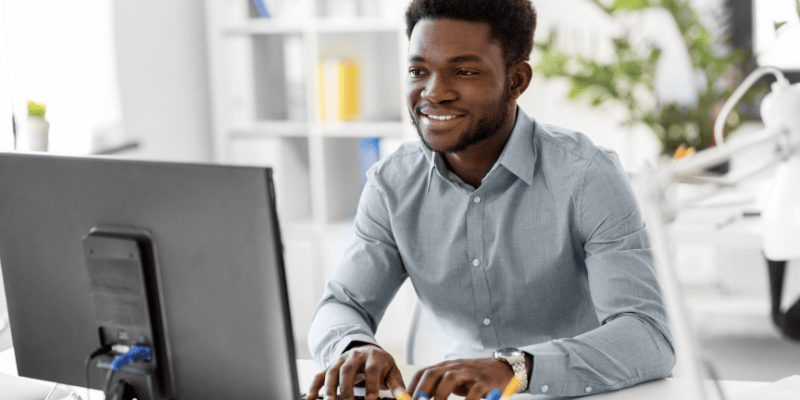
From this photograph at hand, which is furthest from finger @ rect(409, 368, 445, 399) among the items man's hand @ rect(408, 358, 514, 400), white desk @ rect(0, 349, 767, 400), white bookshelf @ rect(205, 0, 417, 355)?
white bookshelf @ rect(205, 0, 417, 355)

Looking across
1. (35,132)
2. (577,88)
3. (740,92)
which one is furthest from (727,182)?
(577,88)

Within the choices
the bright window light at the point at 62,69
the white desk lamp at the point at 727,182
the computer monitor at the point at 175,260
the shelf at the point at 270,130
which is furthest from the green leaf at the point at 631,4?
the computer monitor at the point at 175,260

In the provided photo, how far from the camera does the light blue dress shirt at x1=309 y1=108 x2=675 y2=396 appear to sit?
52.1 inches

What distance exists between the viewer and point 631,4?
3.04 meters

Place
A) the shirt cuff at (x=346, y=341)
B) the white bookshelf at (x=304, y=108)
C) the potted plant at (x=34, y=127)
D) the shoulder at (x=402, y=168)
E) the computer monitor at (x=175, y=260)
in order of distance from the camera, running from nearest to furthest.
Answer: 1. the computer monitor at (x=175, y=260)
2. the shirt cuff at (x=346, y=341)
3. the shoulder at (x=402, y=168)
4. the potted plant at (x=34, y=127)
5. the white bookshelf at (x=304, y=108)

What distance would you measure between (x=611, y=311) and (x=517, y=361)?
0.22 metres

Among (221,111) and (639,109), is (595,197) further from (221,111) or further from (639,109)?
(221,111)

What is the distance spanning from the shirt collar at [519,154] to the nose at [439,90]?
0.14 meters

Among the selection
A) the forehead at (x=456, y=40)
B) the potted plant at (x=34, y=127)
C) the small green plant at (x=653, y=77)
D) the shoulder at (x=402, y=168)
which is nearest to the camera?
the forehead at (x=456, y=40)

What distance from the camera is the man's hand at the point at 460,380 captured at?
3.51 ft

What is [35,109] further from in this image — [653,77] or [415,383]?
[653,77]

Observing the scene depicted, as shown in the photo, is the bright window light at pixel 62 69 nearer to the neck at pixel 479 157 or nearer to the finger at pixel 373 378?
the neck at pixel 479 157

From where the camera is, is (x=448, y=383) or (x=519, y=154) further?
(x=519, y=154)

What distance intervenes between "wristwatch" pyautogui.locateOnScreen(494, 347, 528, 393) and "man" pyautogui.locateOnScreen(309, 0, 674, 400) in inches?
5.9
